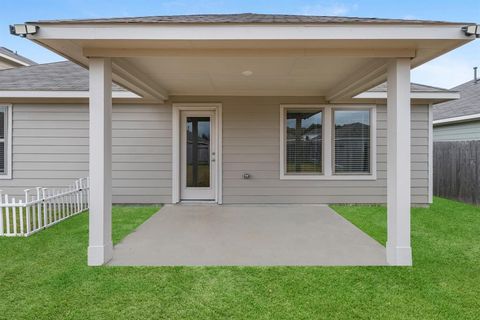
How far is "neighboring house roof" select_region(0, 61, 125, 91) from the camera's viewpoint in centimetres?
631

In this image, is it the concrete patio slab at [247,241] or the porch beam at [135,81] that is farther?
the porch beam at [135,81]

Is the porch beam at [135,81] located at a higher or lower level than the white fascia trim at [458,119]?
higher

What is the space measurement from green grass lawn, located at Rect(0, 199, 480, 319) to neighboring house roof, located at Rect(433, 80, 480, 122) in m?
6.19

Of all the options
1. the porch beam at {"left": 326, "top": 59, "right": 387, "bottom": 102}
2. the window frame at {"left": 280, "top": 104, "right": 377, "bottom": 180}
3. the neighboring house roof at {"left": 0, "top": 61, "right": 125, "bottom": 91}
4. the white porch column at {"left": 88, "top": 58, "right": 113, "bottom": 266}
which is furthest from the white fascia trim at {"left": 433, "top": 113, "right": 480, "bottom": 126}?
the white porch column at {"left": 88, "top": 58, "right": 113, "bottom": 266}

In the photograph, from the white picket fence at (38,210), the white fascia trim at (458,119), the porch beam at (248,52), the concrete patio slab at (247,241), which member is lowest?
the concrete patio slab at (247,241)

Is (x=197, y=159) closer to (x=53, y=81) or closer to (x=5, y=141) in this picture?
(x=53, y=81)

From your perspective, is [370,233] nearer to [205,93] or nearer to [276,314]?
[276,314]

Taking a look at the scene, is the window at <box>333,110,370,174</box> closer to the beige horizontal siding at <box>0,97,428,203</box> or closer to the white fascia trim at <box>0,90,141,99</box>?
the beige horizontal siding at <box>0,97,428,203</box>

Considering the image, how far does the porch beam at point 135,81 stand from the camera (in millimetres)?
3945

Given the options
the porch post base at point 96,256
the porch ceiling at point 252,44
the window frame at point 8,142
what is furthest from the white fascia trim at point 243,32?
the window frame at point 8,142

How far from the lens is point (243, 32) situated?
124 inches

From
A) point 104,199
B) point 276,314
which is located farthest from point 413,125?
point 104,199

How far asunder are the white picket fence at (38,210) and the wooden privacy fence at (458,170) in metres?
8.37

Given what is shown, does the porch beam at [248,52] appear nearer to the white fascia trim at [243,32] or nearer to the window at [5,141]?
the white fascia trim at [243,32]
